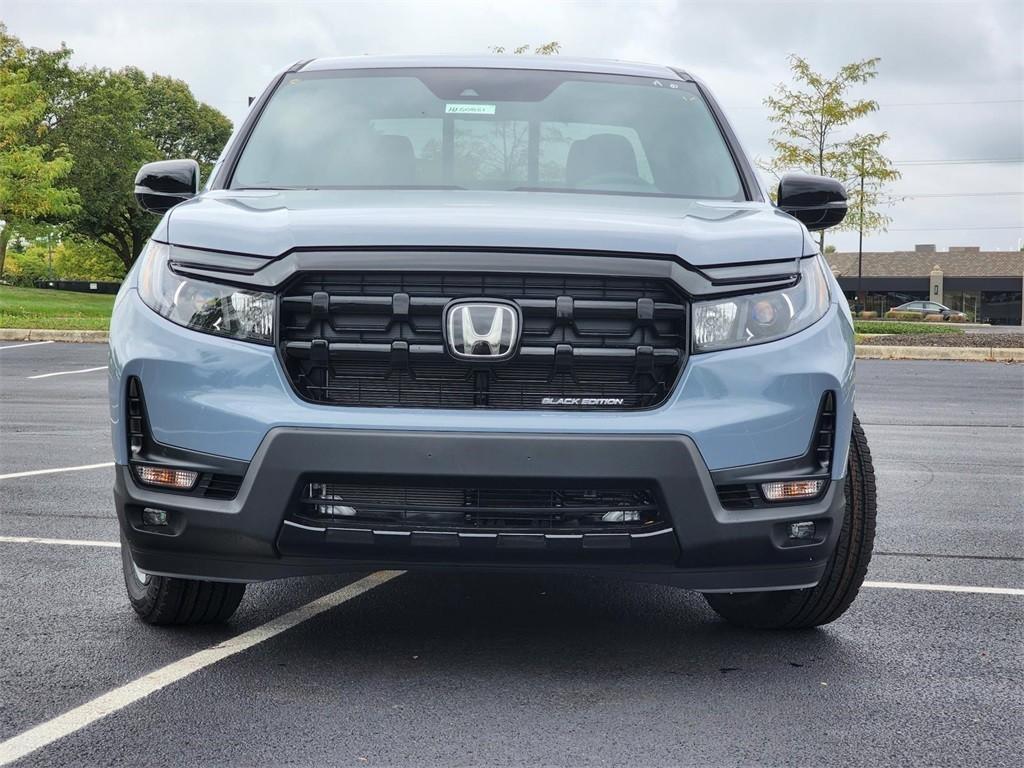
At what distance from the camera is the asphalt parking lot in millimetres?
3318

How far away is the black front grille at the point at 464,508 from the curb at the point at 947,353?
1857 centimetres

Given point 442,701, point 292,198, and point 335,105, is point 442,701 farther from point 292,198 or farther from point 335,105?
point 335,105

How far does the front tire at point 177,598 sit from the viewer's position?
13.9ft

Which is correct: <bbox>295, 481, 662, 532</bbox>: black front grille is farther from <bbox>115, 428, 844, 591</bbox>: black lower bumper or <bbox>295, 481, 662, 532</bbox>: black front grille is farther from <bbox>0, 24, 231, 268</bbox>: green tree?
<bbox>0, 24, 231, 268</bbox>: green tree

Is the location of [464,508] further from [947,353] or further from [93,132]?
[93,132]

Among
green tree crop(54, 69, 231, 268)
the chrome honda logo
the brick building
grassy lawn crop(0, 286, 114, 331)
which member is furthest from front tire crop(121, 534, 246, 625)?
the brick building

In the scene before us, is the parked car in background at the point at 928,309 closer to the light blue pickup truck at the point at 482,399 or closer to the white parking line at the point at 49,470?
the white parking line at the point at 49,470

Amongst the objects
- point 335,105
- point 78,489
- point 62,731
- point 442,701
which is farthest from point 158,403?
point 78,489

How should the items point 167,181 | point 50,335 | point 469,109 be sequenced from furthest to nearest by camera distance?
point 50,335 < point 469,109 < point 167,181

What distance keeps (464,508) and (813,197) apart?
7.22ft

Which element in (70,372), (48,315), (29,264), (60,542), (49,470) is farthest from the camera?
(29,264)

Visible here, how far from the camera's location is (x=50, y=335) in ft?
79.4

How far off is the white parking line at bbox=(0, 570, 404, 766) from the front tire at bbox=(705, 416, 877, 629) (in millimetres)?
1568

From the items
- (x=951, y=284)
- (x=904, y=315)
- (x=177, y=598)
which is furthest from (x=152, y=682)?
(x=951, y=284)
